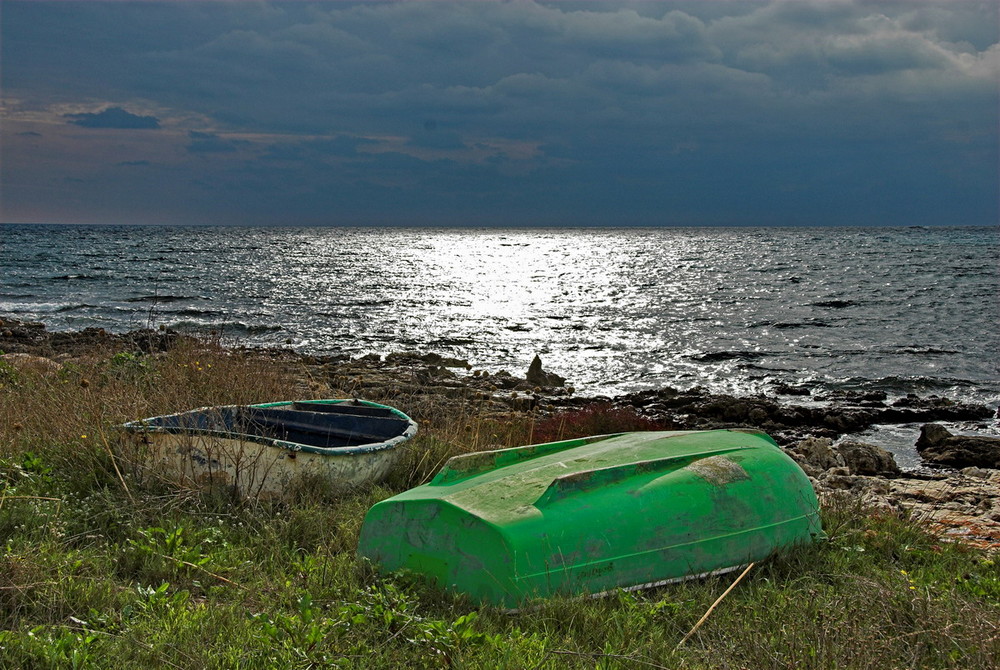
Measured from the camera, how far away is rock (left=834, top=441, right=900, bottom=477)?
910cm

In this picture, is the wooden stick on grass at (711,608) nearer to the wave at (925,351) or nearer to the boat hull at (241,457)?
the boat hull at (241,457)

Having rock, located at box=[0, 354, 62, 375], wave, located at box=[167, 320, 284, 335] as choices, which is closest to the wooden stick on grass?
rock, located at box=[0, 354, 62, 375]

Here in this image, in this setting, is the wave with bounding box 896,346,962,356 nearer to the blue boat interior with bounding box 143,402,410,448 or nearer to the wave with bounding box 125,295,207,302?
the blue boat interior with bounding box 143,402,410,448

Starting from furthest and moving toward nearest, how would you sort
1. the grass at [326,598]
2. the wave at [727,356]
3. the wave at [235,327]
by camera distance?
the wave at [235,327], the wave at [727,356], the grass at [326,598]

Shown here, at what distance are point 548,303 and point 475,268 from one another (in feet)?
77.3

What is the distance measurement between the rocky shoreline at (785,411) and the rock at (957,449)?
1cm

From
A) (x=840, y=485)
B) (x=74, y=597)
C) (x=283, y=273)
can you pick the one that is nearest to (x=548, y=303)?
(x=283, y=273)

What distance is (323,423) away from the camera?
6430 mm

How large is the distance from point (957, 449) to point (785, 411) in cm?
281

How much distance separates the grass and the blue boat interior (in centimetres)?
62

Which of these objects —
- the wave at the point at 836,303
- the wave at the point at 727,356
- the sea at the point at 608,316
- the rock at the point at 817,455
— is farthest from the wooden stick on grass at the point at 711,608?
the wave at the point at 836,303

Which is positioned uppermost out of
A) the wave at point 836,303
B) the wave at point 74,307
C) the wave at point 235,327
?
the wave at point 836,303

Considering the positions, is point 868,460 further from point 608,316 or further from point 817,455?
point 608,316

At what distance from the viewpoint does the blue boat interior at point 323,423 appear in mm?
6082
